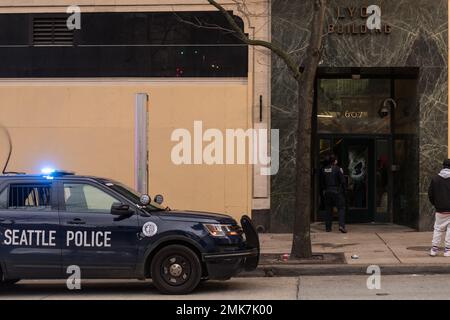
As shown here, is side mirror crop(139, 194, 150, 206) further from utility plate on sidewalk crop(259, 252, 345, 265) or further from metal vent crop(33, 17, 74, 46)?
metal vent crop(33, 17, 74, 46)

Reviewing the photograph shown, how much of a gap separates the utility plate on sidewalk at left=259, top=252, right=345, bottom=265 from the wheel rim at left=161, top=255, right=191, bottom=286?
2.45m

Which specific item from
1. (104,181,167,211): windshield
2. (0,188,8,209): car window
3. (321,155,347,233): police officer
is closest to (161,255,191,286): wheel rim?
(104,181,167,211): windshield

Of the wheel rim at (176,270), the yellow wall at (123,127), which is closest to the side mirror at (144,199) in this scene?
the wheel rim at (176,270)

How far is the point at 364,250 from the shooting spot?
11.8 meters

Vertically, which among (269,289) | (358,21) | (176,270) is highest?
(358,21)

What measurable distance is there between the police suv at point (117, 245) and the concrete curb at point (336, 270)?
187cm

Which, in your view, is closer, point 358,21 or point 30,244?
point 30,244

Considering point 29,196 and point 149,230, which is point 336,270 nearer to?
point 149,230

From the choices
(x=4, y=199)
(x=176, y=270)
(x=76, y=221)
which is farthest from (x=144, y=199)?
(x=4, y=199)

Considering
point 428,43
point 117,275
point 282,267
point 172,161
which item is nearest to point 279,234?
point 172,161

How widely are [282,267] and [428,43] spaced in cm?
719

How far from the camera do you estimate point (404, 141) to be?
618 inches

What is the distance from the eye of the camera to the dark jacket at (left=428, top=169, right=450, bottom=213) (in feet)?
36.0

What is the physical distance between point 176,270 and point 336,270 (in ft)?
10.3
